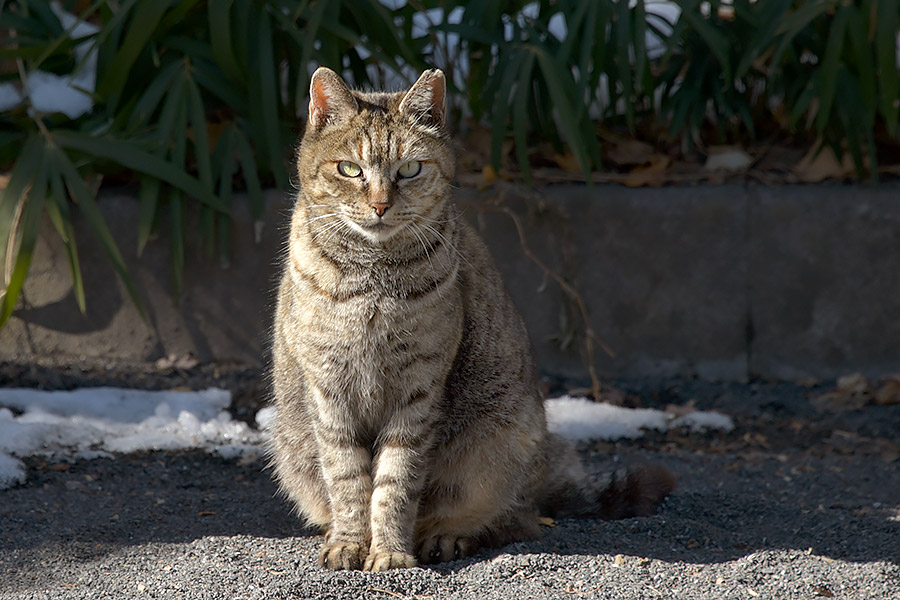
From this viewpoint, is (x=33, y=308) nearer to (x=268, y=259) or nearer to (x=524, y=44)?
(x=268, y=259)

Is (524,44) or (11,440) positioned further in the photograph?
(524,44)

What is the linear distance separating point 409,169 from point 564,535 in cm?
121

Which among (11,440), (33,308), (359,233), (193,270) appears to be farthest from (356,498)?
(33,308)

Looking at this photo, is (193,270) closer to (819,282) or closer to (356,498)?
(356,498)

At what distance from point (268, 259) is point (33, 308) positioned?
1155mm

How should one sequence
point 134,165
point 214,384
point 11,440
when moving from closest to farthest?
point 11,440 < point 134,165 < point 214,384

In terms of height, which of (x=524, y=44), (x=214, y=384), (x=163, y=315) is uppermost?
(x=524, y=44)

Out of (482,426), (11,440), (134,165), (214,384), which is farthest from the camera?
(214,384)

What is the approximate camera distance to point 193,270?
4629 millimetres

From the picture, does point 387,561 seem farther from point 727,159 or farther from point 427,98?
point 727,159

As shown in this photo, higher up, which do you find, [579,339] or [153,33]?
[153,33]

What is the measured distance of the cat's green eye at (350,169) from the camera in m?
2.55

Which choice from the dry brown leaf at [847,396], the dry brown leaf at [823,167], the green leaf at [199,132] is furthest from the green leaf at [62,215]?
the dry brown leaf at [823,167]

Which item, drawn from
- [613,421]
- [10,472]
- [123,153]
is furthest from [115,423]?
[613,421]
